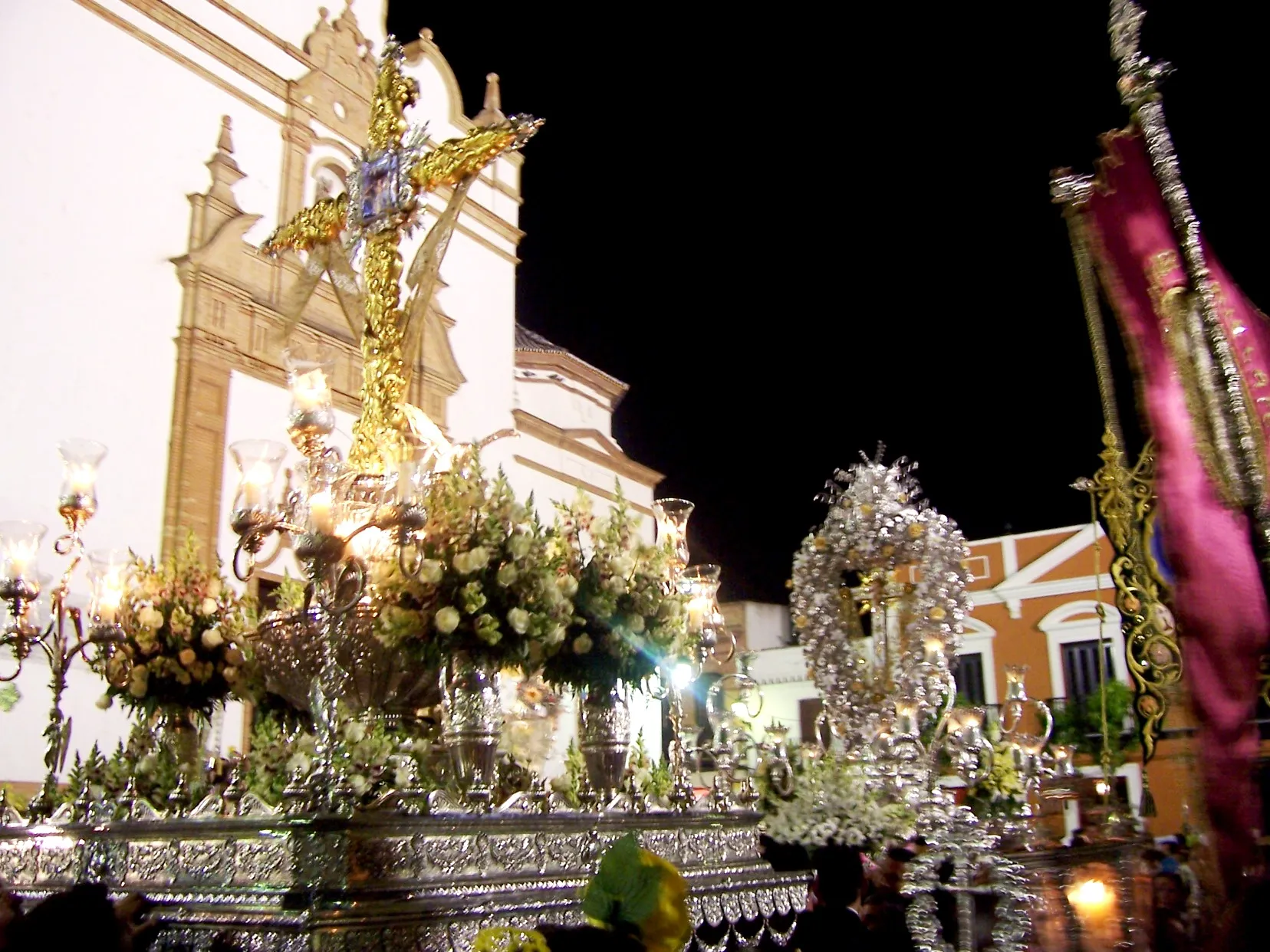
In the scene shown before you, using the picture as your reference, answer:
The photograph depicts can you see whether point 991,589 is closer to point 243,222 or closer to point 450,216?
point 243,222

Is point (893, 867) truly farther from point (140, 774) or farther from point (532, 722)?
point (532, 722)

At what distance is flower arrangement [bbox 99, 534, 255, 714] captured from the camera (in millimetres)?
4656

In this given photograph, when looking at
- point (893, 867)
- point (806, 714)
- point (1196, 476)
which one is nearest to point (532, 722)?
point (893, 867)

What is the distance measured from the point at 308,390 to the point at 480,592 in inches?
42.6

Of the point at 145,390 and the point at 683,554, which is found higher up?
the point at 145,390

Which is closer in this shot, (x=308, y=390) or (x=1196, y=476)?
(x=1196, y=476)

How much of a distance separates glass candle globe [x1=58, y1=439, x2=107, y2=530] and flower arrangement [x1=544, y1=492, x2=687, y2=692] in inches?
83.2

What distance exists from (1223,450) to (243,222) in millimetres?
7541

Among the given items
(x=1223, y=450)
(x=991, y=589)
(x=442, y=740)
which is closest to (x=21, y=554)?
(x=442, y=740)

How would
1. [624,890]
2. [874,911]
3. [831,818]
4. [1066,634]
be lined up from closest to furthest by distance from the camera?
[624,890], [874,911], [831,818], [1066,634]

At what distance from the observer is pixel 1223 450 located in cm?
319

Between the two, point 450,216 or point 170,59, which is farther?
point 170,59

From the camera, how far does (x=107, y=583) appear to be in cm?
473

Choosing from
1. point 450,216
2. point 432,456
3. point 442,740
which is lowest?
point 442,740
